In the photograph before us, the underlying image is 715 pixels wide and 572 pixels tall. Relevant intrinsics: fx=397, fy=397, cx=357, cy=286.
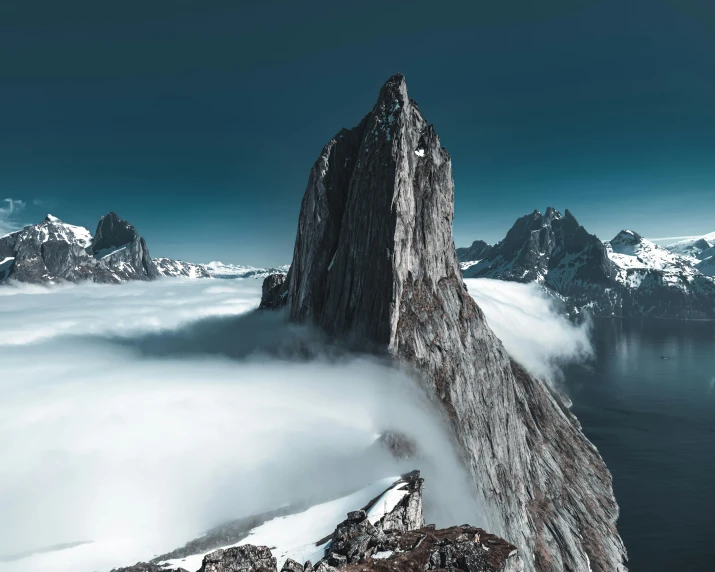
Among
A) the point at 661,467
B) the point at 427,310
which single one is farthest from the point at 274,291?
the point at 661,467

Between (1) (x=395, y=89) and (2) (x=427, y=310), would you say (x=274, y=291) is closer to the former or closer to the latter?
(2) (x=427, y=310)

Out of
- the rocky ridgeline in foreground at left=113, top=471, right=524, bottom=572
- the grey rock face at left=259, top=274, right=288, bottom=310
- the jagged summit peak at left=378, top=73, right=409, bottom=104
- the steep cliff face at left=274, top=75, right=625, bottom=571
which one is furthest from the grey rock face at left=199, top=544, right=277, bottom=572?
the grey rock face at left=259, top=274, right=288, bottom=310

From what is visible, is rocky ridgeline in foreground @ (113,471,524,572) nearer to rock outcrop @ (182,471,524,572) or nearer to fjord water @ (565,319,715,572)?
rock outcrop @ (182,471,524,572)

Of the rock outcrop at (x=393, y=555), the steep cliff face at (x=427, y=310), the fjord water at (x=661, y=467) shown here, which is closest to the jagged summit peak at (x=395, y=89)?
the steep cliff face at (x=427, y=310)

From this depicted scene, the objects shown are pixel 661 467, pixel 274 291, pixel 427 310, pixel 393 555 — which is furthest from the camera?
pixel 274 291

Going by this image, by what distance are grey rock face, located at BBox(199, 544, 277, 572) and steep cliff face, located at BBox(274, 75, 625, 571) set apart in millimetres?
50531

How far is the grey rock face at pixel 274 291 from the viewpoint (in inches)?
5885

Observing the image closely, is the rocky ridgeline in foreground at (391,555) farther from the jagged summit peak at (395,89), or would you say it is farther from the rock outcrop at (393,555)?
the jagged summit peak at (395,89)

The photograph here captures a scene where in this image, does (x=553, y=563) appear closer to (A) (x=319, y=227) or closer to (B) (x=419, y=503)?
(B) (x=419, y=503)

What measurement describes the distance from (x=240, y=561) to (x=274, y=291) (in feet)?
456

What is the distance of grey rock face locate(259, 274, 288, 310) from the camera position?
490 feet

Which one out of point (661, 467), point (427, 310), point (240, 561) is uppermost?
point (427, 310)

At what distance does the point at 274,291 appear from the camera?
516 feet

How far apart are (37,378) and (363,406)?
13614 centimetres
